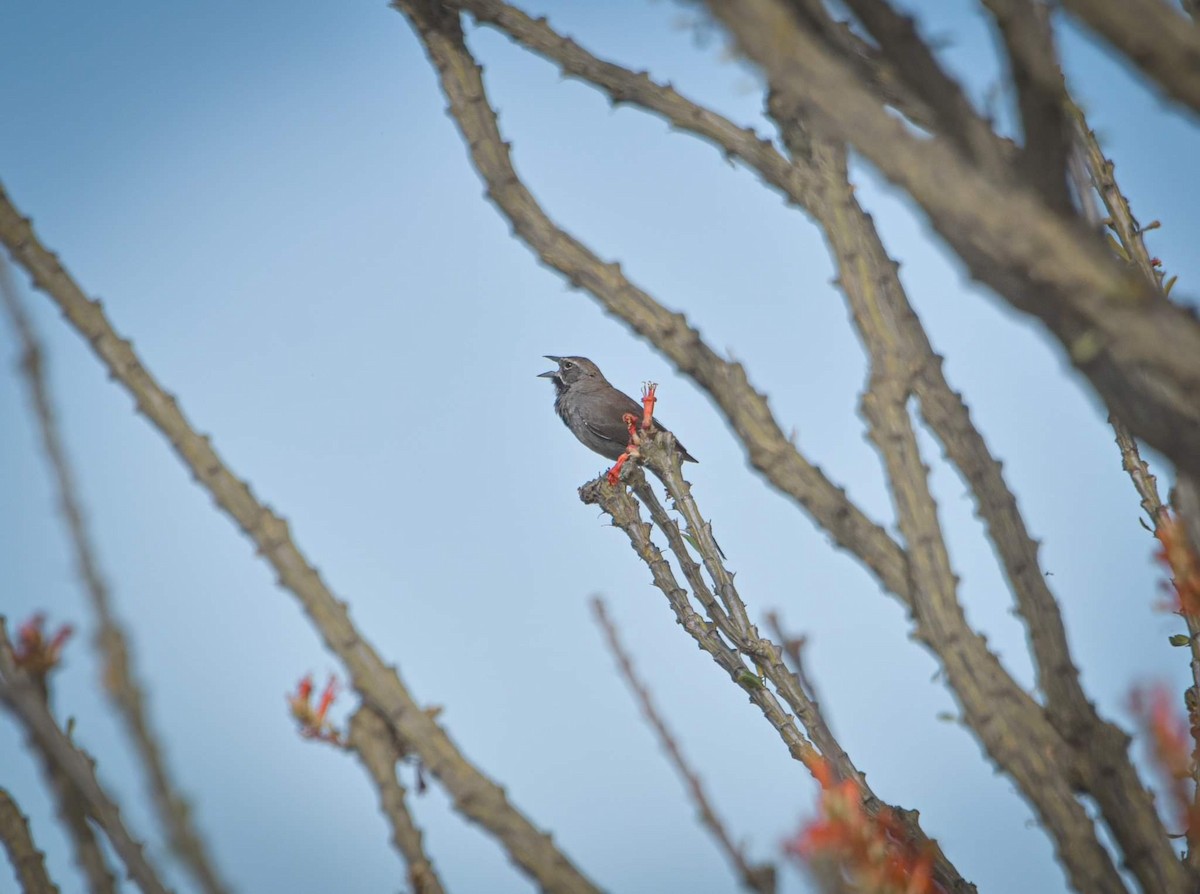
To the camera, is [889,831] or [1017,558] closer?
[1017,558]

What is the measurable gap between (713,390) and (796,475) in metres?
0.32

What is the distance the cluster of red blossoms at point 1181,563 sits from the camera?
3.14 metres

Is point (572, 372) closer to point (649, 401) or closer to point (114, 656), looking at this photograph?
point (649, 401)

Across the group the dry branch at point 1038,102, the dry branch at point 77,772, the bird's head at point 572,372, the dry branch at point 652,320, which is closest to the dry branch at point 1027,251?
the dry branch at point 1038,102

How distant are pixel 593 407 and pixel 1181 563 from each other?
700 cm

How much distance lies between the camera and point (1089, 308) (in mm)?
1919

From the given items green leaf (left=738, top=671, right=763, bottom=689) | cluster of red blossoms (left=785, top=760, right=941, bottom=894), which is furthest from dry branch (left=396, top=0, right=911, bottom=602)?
green leaf (left=738, top=671, right=763, bottom=689)

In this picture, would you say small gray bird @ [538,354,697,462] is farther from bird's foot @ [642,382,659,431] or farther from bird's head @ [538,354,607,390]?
bird's foot @ [642,382,659,431]

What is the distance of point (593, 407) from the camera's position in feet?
32.7

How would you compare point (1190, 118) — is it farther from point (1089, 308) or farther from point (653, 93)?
point (653, 93)

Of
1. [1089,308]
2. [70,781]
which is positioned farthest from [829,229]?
[70,781]

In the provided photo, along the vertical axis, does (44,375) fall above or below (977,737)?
above

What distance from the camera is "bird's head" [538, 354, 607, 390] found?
1101 cm

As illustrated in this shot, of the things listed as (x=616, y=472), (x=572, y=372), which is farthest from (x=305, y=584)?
(x=572, y=372)
